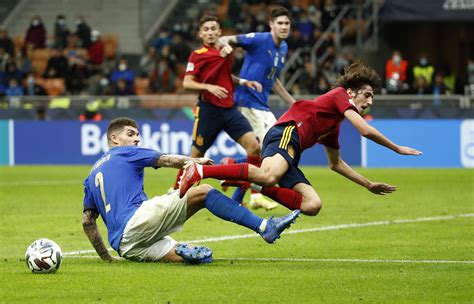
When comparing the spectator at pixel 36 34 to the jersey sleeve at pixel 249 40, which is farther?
the spectator at pixel 36 34

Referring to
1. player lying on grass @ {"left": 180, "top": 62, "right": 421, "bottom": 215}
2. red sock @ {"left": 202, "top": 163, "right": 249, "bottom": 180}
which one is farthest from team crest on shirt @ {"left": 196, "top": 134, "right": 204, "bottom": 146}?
red sock @ {"left": 202, "top": 163, "right": 249, "bottom": 180}

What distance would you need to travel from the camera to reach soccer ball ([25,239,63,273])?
30.3 ft

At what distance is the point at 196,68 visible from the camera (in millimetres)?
14820

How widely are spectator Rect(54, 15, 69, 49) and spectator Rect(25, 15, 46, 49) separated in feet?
1.30

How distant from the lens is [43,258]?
9258mm

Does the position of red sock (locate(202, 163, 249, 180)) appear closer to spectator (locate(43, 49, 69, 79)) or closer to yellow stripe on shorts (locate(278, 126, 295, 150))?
yellow stripe on shorts (locate(278, 126, 295, 150))

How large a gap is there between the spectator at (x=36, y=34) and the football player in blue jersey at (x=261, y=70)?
19.8 meters

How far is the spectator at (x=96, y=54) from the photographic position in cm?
3338

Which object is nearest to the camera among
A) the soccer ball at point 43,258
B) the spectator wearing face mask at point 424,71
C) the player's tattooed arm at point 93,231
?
the soccer ball at point 43,258

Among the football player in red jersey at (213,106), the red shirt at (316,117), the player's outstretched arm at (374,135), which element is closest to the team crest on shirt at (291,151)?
the red shirt at (316,117)

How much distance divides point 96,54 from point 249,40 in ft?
61.3

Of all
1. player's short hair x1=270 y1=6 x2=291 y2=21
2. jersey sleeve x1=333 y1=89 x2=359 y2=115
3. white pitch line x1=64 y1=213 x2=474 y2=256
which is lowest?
white pitch line x1=64 y1=213 x2=474 y2=256

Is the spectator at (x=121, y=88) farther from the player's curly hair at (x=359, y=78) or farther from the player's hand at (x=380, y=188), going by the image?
the player's hand at (x=380, y=188)

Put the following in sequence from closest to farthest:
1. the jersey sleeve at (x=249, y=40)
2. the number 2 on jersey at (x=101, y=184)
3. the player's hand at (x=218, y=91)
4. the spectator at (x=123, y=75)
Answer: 1. the number 2 on jersey at (x=101, y=184)
2. the player's hand at (x=218, y=91)
3. the jersey sleeve at (x=249, y=40)
4. the spectator at (x=123, y=75)
